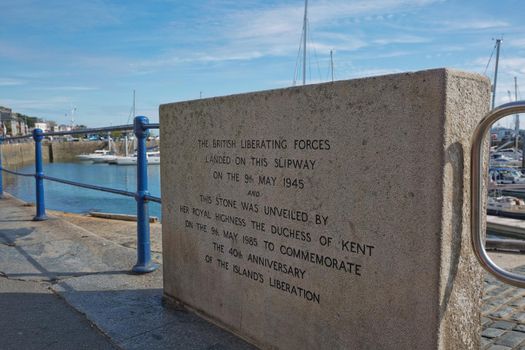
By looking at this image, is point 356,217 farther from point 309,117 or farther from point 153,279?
point 153,279

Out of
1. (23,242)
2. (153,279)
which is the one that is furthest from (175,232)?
(23,242)

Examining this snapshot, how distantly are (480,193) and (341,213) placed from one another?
59 cm

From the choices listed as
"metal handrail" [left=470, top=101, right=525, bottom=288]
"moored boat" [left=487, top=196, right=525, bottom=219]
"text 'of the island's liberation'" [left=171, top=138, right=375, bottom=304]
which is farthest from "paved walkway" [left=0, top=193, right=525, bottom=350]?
"moored boat" [left=487, top=196, right=525, bottom=219]

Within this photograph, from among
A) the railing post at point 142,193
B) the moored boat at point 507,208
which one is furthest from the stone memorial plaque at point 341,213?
the moored boat at point 507,208

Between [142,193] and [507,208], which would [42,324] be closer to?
[142,193]

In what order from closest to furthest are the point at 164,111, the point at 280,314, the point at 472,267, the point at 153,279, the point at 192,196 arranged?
the point at 472,267
the point at 280,314
the point at 192,196
the point at 164,111
the point at 153,279

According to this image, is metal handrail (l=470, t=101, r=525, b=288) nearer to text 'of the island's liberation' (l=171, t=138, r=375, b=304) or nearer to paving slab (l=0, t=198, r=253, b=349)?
text 'of the island's liberation' (l=171, t=138, r=375, b=304)

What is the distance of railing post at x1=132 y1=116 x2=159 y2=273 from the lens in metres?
3.87

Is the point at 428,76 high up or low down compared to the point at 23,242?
up

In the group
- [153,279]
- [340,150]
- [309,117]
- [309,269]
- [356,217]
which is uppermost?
[309,117]

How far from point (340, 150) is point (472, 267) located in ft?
2.56

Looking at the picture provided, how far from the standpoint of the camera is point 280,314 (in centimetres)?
251

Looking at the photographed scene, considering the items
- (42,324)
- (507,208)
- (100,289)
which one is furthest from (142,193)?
(507,208)

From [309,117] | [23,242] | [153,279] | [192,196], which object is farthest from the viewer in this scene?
[23,242]
